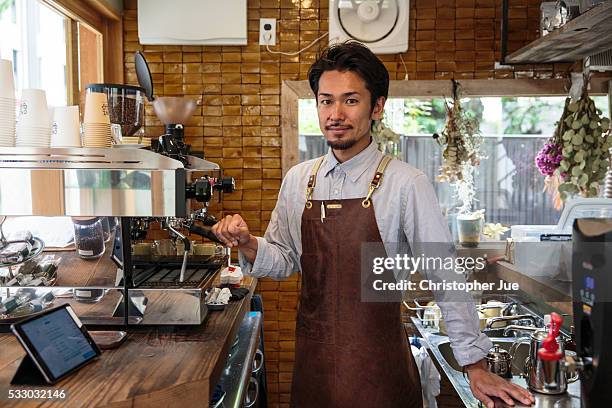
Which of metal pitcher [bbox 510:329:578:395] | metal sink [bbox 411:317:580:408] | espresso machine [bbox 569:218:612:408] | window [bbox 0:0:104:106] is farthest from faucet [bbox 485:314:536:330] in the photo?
window [bbox 0:0:104:106]

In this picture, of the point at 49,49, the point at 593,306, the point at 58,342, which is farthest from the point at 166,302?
the point at 49,49

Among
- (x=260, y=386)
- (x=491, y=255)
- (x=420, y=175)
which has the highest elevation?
(x=420, y=175)

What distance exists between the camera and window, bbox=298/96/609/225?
12.4ft

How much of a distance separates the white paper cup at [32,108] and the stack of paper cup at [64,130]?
0.03 metres

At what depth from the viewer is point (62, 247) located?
1.78m

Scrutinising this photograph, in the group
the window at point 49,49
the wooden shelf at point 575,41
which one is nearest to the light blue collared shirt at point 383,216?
the wooden shelf at point 575,41

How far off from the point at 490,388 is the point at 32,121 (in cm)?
147

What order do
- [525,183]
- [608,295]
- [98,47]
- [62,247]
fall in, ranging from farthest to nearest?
[525,183] < [98,47] < [62,247] < [608,295]

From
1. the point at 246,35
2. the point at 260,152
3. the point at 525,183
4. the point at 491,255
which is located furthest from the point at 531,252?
the point at 246,35

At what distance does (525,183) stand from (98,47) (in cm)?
284

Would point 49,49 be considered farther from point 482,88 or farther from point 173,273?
point 482,88

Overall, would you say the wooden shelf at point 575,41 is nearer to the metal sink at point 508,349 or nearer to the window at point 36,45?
the metal sink at point 508,349

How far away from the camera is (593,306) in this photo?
1.08 m

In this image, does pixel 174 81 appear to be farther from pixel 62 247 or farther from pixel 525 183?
pixel 525 183
